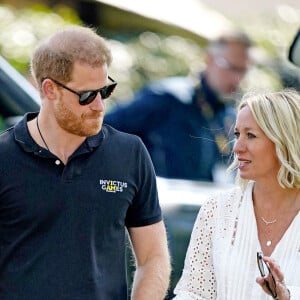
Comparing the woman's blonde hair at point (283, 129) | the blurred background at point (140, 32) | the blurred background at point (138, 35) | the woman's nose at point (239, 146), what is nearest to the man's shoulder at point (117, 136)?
the woman's nose at point (239, 146)

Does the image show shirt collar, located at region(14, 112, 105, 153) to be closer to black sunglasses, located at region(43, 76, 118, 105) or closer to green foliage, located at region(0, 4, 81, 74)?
black sunglasses, located at region(43, 76, 118, 105)

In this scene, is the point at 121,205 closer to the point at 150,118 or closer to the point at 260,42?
the point at 150,118

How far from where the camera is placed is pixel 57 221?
5.24 meters

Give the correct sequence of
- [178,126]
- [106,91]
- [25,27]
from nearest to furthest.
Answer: [106,91], [178,126], [25,27]

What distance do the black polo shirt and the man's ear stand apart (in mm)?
160

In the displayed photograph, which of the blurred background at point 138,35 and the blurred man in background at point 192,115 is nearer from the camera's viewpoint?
the blurred man in background at point 192,115

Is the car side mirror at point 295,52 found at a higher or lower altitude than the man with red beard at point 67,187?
lower

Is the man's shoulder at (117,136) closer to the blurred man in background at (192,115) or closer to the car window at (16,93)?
the car window at (16,93)

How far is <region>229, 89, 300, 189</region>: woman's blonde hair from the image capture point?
5574 mm

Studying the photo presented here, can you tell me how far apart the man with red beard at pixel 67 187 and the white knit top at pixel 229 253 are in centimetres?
38

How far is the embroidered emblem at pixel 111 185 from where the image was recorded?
5324 mm

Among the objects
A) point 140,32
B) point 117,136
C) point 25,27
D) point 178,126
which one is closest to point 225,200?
point 117,136

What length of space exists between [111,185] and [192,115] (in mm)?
3424

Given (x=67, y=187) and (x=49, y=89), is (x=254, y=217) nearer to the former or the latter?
(x=67, y=187)
